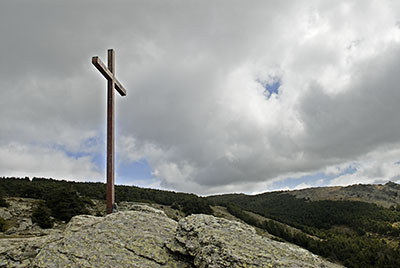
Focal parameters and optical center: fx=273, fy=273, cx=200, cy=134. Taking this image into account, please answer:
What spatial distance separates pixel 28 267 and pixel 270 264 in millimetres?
5624

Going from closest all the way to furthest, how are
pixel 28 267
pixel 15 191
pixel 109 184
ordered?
pixel 28 267 < pixel 109 184 < pixel 15 191

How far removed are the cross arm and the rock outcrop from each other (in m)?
6.63

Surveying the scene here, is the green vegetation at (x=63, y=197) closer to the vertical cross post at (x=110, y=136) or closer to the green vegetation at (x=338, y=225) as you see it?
the vertical cross post at (x=110, y=136)

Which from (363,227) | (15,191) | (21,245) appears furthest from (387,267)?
(15,191)

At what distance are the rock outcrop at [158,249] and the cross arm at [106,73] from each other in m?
6.63

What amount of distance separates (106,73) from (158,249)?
836 centimetres

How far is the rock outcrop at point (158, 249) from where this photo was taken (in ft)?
18.8

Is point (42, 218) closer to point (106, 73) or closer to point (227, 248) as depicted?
point (106, 73)

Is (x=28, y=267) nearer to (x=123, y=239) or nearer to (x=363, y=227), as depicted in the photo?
(x=123, y=239)

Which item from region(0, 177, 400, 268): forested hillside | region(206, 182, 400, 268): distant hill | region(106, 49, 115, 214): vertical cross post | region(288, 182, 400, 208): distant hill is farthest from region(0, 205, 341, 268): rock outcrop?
region(288, 182, 400, 208): distant hill

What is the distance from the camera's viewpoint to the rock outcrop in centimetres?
573

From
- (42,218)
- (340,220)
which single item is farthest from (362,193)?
(42,218)

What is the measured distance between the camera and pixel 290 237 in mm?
53531

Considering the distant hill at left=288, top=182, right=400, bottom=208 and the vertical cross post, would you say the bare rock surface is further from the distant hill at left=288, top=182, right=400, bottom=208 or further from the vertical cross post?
the distant hill at left=288, top=182, right=400, bottom=208
